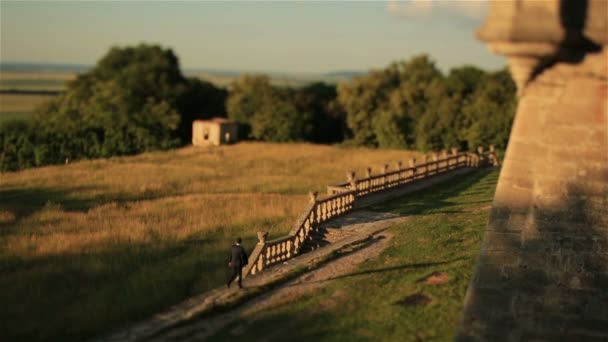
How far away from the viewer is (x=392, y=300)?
14.3 metres

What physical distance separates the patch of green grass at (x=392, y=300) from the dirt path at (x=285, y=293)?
1.14 feet

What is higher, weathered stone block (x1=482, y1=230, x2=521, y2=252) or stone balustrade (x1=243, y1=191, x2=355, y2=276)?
weathered stone block (x1=482, y1=230, x2=521, y2=252)

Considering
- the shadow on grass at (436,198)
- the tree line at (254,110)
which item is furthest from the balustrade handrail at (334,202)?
the tree line at (254,110)

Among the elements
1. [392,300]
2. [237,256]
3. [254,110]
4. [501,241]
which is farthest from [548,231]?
[254,110]

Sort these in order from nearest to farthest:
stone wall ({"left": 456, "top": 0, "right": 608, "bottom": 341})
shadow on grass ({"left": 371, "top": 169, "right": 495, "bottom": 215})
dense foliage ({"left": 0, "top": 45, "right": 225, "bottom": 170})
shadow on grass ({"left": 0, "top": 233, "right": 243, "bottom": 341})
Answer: stone wall ({"left": 456, "top": 0, "right": 608, "bottom": 341}), shadow on grass ({"left": 0, "top": 233, "right": 243, "bottom": 341}), shadow on grass ({"left": 371, "top": 169, "right": 495, "bottom": 215}), dense foliage ({"left": 0, "top": 45, "right": 225, "bottom": 170})

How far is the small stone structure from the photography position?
250ft

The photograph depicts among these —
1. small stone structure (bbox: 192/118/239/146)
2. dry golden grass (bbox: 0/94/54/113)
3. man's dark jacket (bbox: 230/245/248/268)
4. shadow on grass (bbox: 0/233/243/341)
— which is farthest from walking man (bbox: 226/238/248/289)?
dry golden grass (bbox: 0/94/54/113)

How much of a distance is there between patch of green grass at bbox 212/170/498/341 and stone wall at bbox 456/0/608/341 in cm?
299

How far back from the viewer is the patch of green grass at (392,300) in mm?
12742

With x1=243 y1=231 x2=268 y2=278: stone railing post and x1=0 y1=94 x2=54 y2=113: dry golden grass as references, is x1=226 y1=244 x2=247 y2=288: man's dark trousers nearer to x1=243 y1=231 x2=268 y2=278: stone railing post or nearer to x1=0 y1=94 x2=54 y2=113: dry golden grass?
x1=243 y1=231 x2=268 y2=278: stone railing post

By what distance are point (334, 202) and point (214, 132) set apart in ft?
174

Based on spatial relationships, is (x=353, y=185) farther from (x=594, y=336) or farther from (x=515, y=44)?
(x=515, y=44)

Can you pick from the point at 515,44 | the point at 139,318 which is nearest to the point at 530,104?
the point at 515,44

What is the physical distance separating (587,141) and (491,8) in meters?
3.02
